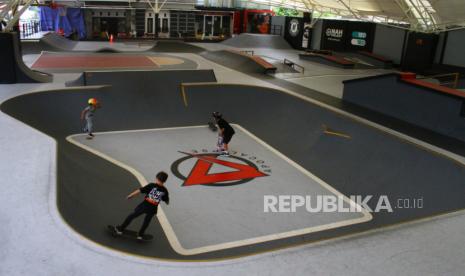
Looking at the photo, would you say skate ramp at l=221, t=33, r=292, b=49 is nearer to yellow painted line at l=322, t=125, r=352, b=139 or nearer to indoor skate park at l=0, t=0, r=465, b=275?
indoor skate park at l=0, t=0, r=465, b=275

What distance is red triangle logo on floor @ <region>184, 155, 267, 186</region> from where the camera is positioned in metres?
9.41

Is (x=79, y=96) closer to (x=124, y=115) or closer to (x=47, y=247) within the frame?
(x=124, y=115)

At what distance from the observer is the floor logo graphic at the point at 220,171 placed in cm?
942

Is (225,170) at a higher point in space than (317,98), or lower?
lower

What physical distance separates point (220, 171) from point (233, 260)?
18.1 ft

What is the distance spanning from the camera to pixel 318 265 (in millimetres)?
4434

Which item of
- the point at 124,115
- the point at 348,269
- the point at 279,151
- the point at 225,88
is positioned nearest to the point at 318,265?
the point at 348,269

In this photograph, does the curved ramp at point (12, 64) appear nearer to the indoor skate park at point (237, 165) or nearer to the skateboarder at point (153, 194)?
the indoor skate park at point (237, 165)

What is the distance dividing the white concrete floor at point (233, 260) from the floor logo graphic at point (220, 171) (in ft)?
13.1

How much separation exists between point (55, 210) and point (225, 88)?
33.6 ft

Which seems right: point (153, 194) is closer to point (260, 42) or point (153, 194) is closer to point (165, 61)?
point (165, 61)

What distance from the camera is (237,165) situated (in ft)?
34.2

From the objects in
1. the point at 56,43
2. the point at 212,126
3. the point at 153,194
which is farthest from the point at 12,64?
the point at 56,43

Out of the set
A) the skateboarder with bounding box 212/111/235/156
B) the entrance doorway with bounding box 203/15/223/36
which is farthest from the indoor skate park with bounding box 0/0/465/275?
the entrance doorway with bounding box 203/15/223/36
